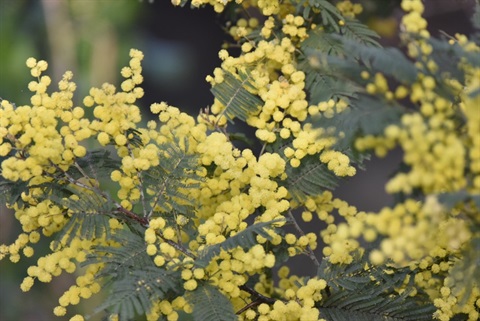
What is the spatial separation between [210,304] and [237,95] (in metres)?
0.41

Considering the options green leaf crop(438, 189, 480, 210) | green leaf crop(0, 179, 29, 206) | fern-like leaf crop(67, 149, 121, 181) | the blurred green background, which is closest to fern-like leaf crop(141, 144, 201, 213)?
fern-like leaf crop(67, 149, 121, 181)

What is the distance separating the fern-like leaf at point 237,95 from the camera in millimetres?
1237

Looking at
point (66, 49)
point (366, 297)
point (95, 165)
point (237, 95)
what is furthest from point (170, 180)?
point (66, 49)

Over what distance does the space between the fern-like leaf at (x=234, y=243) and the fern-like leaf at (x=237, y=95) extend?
0.30 meters

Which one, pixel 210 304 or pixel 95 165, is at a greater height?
pixel 95 165

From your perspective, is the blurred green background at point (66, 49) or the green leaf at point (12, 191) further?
the blurred green background at point (66, 49)

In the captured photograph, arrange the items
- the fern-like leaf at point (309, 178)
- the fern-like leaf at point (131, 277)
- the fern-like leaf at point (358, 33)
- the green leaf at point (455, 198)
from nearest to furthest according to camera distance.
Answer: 1. the green leaf at point (455, 198)
2. the fern-like leaf at point (131, 277)
3. the fern-like leaf at point (309, 178)
4. the fern-like leaf at point (358, 33)

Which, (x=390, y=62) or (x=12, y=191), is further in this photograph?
(x=12, y=191)

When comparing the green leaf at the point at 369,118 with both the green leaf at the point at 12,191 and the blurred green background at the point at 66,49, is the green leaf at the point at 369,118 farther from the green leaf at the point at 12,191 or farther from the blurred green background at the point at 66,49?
the blurred green background at the point at 66,49

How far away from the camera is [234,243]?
38.2 inches

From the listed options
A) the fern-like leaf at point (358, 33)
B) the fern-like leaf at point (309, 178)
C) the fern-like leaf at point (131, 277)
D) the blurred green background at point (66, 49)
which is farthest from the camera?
the blurred green background at point (66, 49)

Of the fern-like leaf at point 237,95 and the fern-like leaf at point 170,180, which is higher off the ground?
the fern-like leaf at point 237,95

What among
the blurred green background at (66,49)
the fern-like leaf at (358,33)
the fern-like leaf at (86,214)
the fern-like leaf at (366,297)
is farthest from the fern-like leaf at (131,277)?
the blurred green background at (66,49)

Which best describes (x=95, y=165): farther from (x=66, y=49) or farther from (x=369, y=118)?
(x=66, y=49)
